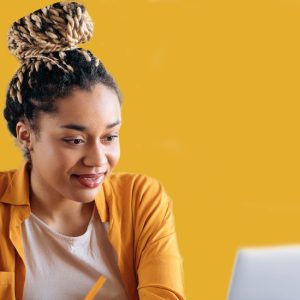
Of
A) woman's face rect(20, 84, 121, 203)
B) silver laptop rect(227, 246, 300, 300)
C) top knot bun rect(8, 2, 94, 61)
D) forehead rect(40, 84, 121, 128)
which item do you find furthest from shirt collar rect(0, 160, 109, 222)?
silver laptop rect(227, 246, 300, 300)

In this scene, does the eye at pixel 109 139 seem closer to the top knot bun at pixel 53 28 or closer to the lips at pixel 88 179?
the lips at pixel 88 179

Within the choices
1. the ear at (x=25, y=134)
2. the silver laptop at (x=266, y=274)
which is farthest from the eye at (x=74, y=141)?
the silver laptop at (x=266, y=274)

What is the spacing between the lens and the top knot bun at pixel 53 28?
1.74 metres

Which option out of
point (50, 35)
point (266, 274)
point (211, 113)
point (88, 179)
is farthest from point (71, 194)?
point (211, 113)

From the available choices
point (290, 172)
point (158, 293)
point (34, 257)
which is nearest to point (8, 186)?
point (34, 257)

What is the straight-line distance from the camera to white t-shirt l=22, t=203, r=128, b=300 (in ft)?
5.87

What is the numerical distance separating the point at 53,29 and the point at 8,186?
457 millimetres

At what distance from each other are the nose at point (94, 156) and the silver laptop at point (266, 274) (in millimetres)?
479

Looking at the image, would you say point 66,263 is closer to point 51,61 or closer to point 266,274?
point 51,61

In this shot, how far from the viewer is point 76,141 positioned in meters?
1.70

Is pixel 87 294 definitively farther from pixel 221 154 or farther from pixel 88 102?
pixel 221 154

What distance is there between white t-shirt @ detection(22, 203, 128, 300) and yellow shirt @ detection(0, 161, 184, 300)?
0.09ft

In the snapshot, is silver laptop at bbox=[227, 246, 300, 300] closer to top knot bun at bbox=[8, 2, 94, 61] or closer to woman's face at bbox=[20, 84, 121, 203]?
woman's face at bbox=[20, 84, 121, 203]

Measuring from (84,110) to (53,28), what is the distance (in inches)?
9.1
